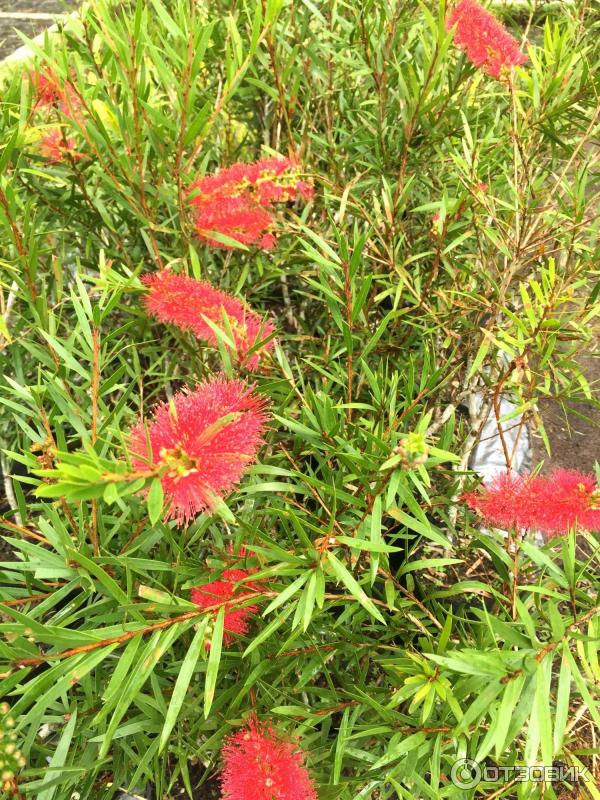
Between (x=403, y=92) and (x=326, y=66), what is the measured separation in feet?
0.68

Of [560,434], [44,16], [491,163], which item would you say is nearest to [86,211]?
[491,163]

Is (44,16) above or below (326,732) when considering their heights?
above

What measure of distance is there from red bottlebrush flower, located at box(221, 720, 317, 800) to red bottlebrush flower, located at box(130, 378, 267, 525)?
287mm

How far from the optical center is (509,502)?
0.59 m

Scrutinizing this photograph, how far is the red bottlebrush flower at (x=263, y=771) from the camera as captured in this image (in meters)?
0.54

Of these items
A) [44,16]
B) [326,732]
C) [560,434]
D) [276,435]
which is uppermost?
[44,16]

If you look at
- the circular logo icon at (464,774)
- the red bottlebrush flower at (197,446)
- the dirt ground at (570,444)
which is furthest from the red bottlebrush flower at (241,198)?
the dirt ground at (570,444)

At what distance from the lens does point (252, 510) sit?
2.21 ft

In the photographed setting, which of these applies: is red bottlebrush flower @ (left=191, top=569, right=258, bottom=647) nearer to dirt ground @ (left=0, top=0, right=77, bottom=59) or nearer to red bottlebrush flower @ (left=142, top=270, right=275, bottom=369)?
red bottlebrush flower @ (left=142, top=270, right=275, bottom=369)

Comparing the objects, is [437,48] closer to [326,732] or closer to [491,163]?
[491,163]

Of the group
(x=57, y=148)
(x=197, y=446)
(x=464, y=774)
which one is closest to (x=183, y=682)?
(x=197, y=446)

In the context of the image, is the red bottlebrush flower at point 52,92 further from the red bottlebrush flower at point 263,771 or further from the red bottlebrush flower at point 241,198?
the red bottlebrush flower at point 263,771

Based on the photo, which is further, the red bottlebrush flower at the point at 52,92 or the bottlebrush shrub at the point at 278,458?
the red bottlebrush flower at the point at 52,92

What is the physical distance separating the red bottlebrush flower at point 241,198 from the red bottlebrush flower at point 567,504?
0.44m
